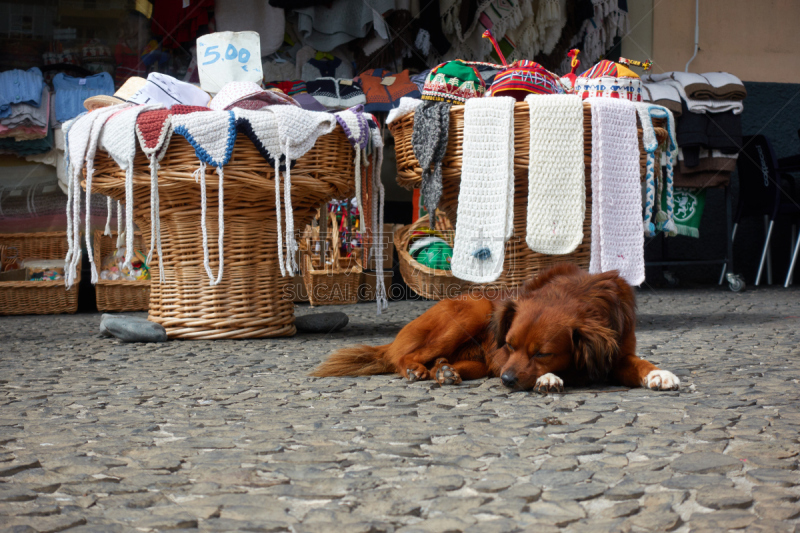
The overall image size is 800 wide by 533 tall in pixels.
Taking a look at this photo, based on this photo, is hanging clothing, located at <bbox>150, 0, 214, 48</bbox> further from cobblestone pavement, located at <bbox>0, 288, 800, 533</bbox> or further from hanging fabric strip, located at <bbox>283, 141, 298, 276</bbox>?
cobblestone pavement, located at <bbox>0, 288, 800, 533</bbox>

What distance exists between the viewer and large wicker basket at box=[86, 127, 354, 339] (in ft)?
9.71

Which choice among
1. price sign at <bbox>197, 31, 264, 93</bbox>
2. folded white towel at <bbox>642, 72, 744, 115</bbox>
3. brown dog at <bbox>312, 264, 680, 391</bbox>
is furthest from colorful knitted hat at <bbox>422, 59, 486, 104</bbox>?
folded white towel at <bbox>642, 72, 744, 115</bbox>

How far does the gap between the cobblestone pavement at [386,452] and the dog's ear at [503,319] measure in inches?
6.5

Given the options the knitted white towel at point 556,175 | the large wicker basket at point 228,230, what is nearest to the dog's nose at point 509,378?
the knitted white towel at point 556,175

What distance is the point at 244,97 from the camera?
3111 mm

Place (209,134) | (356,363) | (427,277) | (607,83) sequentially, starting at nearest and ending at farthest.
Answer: (356,363)
(209,134)
(607,83)
(427,277)

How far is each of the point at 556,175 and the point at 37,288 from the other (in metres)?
3.79

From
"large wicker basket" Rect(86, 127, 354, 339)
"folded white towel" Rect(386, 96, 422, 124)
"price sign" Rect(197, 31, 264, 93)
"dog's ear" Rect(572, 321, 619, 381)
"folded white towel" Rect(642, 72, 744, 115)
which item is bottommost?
"dog's ear" Rect(572, 321, 619, 381)

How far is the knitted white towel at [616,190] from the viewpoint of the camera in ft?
9.83

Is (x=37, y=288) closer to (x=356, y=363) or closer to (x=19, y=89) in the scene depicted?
(x=19, y=89)

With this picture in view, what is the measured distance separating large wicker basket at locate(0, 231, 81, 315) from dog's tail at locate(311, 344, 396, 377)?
3261 millimetres

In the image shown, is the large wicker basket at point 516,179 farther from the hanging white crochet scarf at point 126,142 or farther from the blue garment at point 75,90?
the blue garment at point 75,90

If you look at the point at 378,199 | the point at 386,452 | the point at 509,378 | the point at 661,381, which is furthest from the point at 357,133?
the point at 386,452

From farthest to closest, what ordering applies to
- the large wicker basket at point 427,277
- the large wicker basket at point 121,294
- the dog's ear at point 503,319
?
the large wicker basket at point 121,294 → the large wicker basket at point 427,277 → the dog's ear at point 503,319
